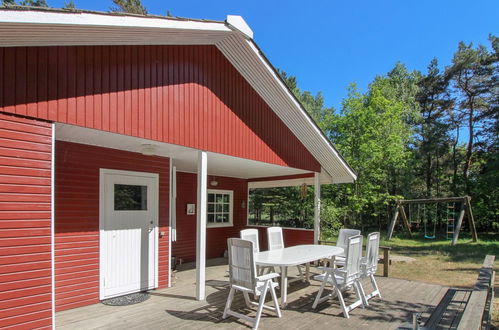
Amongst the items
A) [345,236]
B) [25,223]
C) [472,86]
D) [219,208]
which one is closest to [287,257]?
[345,236]

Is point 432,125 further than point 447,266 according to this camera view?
Yes

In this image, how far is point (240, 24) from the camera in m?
4.79

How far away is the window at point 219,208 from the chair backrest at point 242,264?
15.5 feet

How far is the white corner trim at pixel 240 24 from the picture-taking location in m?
4.65

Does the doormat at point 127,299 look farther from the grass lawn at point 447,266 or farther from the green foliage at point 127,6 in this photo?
the green foliage at point 127,6

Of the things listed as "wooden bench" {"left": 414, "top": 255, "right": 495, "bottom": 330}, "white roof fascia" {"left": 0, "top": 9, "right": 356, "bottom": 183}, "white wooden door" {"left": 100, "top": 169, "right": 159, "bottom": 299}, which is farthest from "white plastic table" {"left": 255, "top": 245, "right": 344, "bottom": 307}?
"white roof fascia" {"left": 0, "top": 9, "right": 356, "bottom": 183}

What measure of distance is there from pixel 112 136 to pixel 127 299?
2.49 m

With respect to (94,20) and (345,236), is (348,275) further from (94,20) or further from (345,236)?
(94,20)

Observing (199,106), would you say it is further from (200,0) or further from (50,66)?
(200,0)

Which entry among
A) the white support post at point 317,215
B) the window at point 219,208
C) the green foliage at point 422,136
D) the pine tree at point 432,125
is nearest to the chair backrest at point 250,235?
the white support post at point 317,215

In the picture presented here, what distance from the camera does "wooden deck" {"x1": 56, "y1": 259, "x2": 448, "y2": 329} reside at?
3857 mm

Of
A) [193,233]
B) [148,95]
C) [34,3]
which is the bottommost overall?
[193,233]

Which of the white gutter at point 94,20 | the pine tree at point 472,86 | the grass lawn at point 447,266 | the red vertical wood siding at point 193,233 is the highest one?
the pine tree at point 472,86

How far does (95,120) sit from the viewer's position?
358 centimetres
